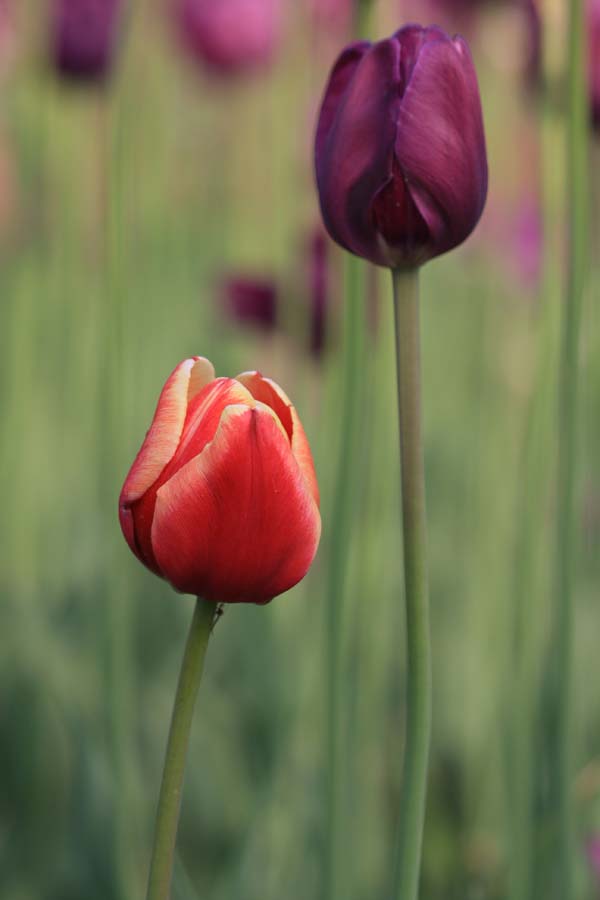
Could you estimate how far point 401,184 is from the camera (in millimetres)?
325

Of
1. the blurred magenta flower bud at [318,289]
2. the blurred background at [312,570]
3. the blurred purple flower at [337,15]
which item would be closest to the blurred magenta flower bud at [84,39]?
the blurred background at [312,570]

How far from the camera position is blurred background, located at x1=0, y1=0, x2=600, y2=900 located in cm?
55

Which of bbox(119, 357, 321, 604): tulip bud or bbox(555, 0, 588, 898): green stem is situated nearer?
bbox(119, 357, 321, 604): tulip bud

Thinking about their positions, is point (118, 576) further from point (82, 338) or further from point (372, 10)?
point (82, 338)

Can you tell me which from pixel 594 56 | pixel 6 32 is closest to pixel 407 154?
pixel 594 56

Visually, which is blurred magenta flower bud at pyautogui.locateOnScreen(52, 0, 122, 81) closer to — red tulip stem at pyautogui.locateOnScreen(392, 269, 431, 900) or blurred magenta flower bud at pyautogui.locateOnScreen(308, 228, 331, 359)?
blurred magenta flower bud at pyautogui.locateOnScreen(308, 228, 331, 359)

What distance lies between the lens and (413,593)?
30cm

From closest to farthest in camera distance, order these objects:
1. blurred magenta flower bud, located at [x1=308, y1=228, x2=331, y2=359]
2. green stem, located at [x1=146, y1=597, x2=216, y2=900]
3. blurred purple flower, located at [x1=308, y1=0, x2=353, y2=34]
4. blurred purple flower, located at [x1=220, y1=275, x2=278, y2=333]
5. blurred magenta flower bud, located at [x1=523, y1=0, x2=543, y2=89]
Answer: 1. green stem, located at [x1=146, y1=597, x2=216, y2=900]
2. blurred magenta flower bud, located at [x1=523, y1=0, x2=543, y2=89]
3. blurred magenta flower bud, located at [x1=308, y1=228, x2=331, y2=359]
4. blurred purple flower, located at [x1=220, y1=275, x2=278, y2=333]
5. blurred purple flower, located at [x1=308, y1=0, x2=353, y2=34]

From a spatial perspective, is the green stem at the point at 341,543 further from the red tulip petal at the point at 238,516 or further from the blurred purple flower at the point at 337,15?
the blurred purple flower at the point at 337,15

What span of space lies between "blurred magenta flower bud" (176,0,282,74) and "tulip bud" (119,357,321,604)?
97 centimetres

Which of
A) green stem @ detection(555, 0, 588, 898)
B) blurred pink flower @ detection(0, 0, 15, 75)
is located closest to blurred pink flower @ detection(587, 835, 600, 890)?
green stem @ detection(555, 0, 588, 898)

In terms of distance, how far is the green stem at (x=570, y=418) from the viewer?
402 millimetres

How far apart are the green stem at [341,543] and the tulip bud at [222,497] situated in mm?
110

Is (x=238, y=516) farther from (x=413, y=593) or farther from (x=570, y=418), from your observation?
(x=570, y=418)
